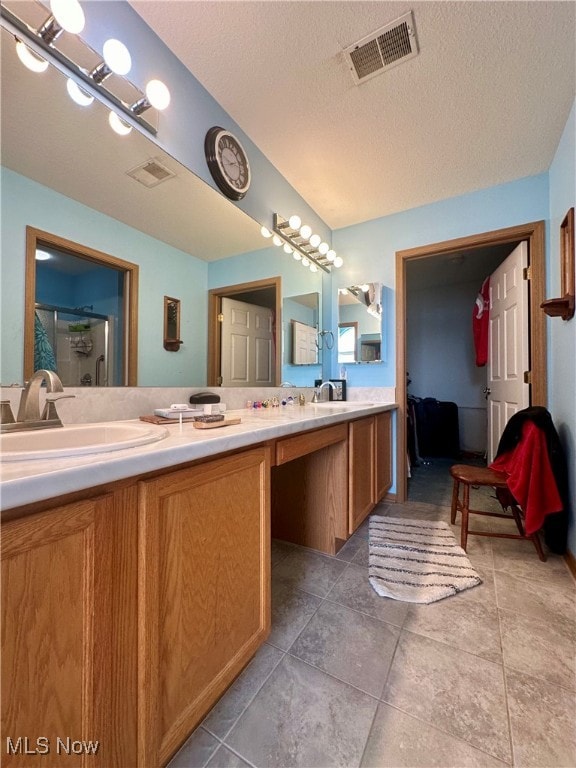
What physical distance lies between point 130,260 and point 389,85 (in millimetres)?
1464

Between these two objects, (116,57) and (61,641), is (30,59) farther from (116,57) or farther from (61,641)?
(61,641)

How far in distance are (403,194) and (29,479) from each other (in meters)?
2.68

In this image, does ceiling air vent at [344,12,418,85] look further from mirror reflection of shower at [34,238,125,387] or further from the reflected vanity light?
mirror reflection of shower at [34,238,125,387]

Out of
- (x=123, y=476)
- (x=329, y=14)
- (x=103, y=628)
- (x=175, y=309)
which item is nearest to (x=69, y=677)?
(x=103, y=628)

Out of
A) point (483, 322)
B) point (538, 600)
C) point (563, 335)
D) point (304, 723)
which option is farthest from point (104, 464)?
point (483, 322)

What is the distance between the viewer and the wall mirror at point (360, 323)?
252 cm

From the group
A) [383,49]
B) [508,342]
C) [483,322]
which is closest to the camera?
[383,49]

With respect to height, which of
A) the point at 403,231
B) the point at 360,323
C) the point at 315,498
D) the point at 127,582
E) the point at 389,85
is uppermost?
the point at 389,85

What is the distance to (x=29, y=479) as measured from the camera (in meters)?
0.43

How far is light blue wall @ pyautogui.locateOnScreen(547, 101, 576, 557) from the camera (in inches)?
60.5

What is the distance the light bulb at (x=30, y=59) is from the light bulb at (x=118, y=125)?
197mm

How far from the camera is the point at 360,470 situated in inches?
69.4

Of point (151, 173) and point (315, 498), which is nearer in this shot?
point (151, 173)

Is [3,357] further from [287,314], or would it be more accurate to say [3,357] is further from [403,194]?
[403,194]
